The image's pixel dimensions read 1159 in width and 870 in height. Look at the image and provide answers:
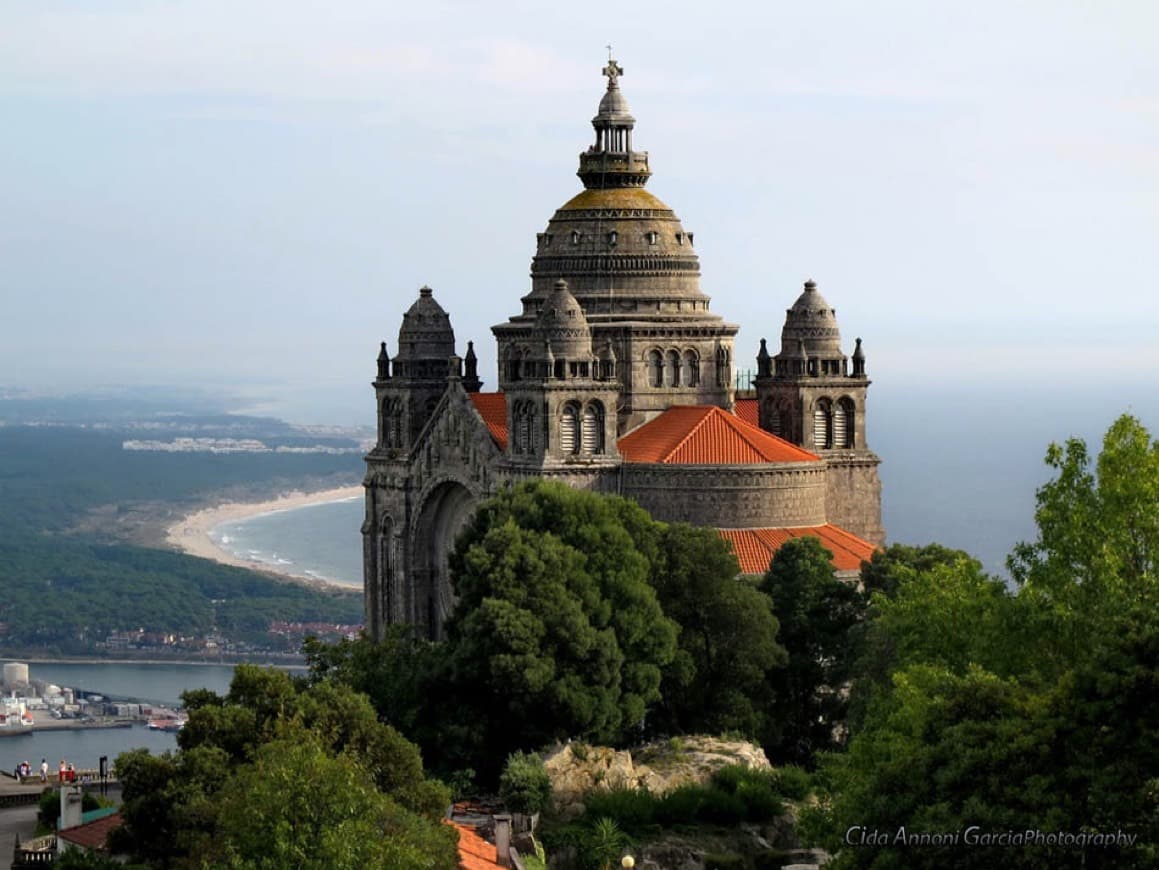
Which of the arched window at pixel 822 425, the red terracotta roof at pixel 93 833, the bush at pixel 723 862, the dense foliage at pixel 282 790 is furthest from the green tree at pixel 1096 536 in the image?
the arched window at pixel 822 425

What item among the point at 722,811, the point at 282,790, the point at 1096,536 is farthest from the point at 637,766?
the point at 282,790

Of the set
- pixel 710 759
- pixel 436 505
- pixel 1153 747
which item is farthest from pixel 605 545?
pixel 1153 747

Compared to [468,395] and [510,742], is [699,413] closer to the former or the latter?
[468,395]

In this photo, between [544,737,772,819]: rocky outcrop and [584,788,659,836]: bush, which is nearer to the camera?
[584,788,659,836]: bush

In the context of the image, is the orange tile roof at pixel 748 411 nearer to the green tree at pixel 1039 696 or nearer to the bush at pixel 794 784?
the bush at pixel 794 784

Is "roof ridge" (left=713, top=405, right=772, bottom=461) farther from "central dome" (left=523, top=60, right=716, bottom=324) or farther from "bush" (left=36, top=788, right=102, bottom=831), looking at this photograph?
"bush" (left=36, top=788, right=102, bottom=831)

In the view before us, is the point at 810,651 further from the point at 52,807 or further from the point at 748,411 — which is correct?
the point at 52,807

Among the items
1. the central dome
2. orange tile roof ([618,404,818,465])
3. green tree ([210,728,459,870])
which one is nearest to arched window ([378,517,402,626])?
the central dome
